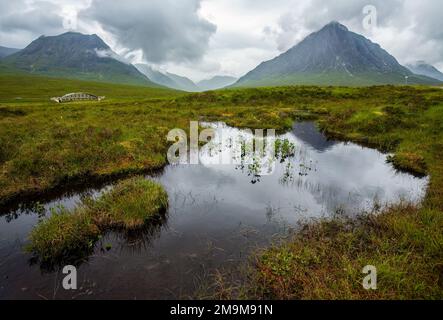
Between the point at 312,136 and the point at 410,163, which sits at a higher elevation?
the point at 312,136

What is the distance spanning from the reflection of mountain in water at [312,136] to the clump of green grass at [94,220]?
1703 cm

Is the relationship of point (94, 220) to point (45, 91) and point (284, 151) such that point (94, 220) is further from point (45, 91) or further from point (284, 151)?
point (45, 91)

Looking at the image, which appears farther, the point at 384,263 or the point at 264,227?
the point at 264,227

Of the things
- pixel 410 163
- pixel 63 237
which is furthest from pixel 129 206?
pixel 410 163

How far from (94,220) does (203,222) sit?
444cm

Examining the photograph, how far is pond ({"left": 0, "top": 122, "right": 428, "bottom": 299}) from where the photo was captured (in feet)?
24.6

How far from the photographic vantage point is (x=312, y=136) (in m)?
29.2

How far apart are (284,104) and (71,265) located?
193ft

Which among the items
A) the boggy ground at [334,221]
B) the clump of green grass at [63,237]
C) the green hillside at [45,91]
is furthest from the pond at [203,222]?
the green hillside at [45,91]

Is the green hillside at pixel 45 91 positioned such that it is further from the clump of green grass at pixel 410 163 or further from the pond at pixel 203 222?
the clump of green grass at pixel 410 163

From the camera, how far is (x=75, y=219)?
966 cm

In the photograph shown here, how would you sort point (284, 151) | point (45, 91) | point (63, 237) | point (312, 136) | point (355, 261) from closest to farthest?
point (355, 261)
point (63, 237)
point (284, 151)
point (312, 136)
point (45, 91)

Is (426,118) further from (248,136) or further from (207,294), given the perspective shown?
(207,294)

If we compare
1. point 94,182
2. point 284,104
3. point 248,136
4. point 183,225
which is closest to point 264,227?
point 183,225
